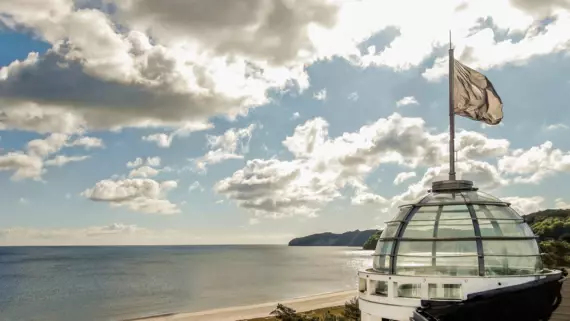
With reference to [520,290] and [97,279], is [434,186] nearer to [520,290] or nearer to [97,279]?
[520,290]

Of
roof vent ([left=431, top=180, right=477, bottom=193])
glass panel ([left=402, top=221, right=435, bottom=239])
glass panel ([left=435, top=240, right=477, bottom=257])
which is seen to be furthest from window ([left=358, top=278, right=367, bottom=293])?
roof vent ([left=431, top=180, right=477, bottom=193])

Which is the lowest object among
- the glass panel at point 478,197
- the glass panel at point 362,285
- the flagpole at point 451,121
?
the glass panel at point 362,285

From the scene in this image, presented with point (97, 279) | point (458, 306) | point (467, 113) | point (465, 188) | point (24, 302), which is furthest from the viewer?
point (97, 279)

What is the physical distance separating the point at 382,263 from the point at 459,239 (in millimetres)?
3421

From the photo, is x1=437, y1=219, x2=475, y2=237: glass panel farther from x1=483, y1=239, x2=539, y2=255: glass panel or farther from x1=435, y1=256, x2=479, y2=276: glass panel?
x1=435, y1=256, x2=479, y2=276: glass panel

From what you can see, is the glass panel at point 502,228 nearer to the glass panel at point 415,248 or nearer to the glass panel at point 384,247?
the glass panel at point 415,248

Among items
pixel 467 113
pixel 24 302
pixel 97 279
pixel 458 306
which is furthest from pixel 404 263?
pixel 97 279

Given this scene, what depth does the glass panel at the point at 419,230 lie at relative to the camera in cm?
2033

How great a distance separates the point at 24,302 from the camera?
320 ft

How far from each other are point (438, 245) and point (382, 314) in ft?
10.9

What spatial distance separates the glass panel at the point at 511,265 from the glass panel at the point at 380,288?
365cm

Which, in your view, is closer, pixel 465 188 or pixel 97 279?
pixel 465 188

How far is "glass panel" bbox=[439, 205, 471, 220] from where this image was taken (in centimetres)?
2029

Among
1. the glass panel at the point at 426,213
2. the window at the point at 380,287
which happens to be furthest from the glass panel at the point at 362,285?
the glass panel at the point at 426,213
